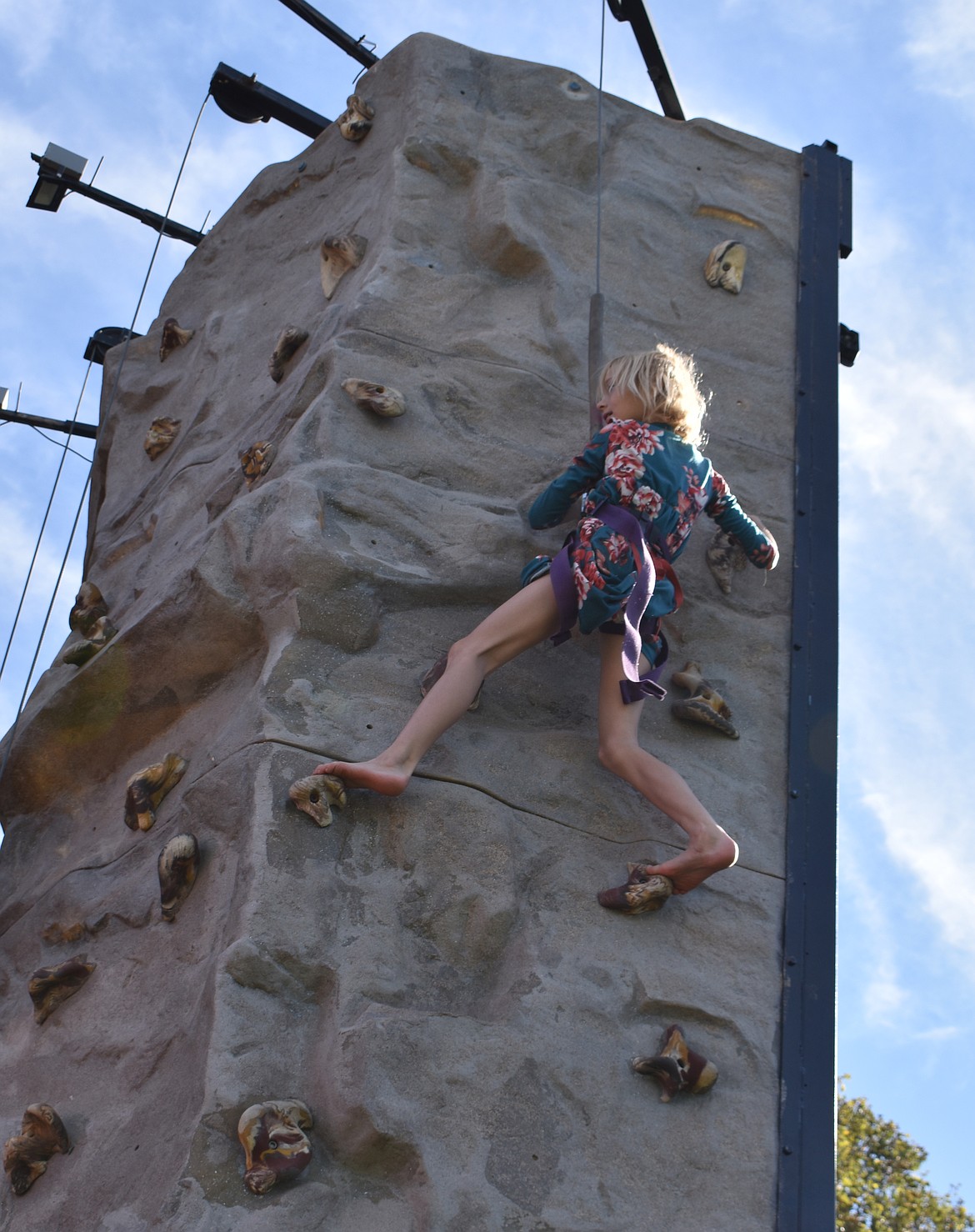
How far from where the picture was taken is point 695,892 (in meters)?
3.42

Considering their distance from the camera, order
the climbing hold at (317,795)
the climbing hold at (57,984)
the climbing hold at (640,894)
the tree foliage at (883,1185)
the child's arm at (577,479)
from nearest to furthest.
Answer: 1. the climbing hold at (317,795)
2. the climbing hold at (640,894)
3. the climbing hold at (57,984)
4. the child's arm at (577,479)
5. the tree foliage at (883,1185)

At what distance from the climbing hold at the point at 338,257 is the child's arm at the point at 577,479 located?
47.3 inches

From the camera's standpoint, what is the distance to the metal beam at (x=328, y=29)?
634 cm

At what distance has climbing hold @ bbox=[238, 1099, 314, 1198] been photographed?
108 inches

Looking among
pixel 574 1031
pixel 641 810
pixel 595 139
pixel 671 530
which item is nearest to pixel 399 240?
pixel 595 139

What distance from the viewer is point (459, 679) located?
3.40 m

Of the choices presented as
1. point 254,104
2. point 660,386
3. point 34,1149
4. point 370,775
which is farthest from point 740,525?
point 254,104

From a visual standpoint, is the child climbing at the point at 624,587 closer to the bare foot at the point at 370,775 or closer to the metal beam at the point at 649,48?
the bare foot at the point at 370,775

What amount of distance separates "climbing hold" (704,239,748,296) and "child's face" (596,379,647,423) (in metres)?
1.02

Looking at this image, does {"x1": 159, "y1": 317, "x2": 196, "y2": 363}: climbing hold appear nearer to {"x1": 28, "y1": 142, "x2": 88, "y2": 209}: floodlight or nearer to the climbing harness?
{"x1": 28, "y1": 142, "x2": 88, "y2": 209}: floodlight

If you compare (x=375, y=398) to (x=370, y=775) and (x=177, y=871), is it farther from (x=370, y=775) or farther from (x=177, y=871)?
(x=177, y=871)

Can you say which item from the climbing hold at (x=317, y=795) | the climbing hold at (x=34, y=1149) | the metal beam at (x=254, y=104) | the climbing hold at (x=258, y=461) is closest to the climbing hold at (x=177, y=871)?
the climbing hold at (x=317, y=795)

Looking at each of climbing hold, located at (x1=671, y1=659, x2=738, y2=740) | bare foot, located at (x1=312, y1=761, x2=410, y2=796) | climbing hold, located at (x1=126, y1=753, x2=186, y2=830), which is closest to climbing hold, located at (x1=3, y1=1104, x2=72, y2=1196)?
climbing hold, located at (x1=126, y1=753, x2=186, y2=830)

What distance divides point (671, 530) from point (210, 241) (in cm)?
277
